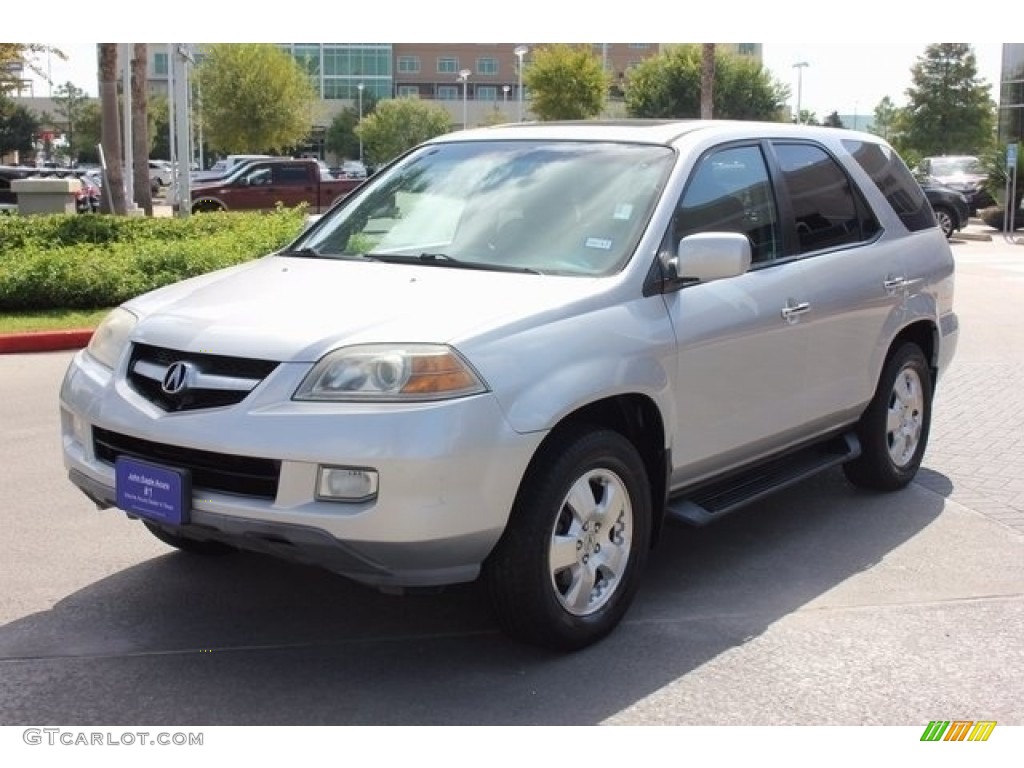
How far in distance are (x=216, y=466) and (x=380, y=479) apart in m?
0.57

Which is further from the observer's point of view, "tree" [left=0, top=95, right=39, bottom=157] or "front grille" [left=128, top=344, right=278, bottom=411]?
"tree" [left=0, top=95, right=39, bottom=157]

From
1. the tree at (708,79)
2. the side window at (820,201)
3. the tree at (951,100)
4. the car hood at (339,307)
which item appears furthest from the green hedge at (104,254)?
the tree at (951,100)

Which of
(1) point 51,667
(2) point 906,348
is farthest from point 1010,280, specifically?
(1) point 51,667

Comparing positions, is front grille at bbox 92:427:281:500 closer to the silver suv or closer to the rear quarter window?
the silver suv

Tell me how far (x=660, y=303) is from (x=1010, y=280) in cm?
1501

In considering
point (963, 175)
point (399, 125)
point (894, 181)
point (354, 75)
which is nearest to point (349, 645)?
point (894, 181)

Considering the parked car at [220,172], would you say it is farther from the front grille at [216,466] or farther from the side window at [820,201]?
the front grille at [216,466]

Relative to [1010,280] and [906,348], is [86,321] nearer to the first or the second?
[906,348]

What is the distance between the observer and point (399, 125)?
7350 cm

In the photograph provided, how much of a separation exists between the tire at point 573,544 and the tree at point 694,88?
54202mm

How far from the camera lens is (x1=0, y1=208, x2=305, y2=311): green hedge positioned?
11.8 metres

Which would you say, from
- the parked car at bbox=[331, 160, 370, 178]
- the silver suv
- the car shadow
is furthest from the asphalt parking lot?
the parked car at bbox=[331, 160, 370, 178]

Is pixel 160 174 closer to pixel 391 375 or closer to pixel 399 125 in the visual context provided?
pixel 399 125

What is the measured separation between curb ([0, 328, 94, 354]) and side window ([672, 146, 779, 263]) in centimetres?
719
